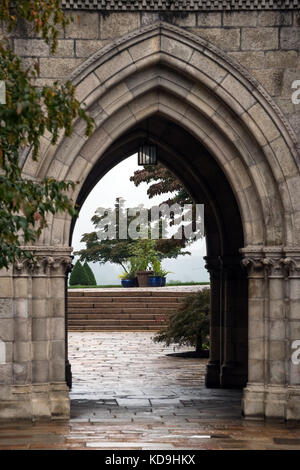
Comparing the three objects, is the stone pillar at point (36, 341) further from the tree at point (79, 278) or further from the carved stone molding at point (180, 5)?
the tree at point (79, 278)

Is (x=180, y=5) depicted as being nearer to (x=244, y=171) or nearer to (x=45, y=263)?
(x=244, y=171)

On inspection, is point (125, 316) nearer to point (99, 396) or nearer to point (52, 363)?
point (99, 396)

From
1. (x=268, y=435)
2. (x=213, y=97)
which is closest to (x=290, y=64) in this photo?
(x=213, y=97)

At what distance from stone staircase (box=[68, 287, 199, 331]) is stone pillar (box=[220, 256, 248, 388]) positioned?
38.6 ft

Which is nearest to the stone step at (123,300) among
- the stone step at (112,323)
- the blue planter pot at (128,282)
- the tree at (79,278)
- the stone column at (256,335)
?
the stone step at (112,323)

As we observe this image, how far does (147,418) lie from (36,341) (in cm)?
156

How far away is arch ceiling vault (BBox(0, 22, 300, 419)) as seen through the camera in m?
9.84

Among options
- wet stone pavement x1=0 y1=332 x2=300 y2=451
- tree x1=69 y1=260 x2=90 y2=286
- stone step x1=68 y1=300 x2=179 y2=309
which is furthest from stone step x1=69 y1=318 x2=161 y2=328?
wet stone pavement x1=0 y1=332 x2=300 y2=451

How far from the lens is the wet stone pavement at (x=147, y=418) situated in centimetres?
851

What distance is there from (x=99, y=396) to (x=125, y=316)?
1365cm

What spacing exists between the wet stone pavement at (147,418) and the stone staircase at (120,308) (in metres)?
8.40

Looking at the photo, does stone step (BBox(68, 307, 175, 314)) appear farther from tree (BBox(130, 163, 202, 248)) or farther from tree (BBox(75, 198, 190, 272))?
tree (BBox(75, 198, 190, 272))

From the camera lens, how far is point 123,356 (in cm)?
1788

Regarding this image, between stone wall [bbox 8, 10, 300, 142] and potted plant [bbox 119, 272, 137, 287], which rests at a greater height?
stone wall [bbox 8, 10, 300, 142]
